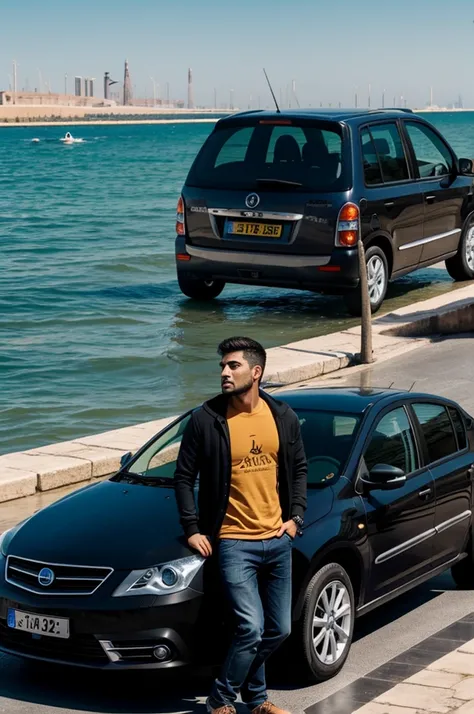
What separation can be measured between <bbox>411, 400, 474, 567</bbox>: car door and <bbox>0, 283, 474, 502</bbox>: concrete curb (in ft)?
10.1

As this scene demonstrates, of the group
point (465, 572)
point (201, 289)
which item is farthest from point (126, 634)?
point (201, 289)

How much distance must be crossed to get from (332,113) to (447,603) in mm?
9298

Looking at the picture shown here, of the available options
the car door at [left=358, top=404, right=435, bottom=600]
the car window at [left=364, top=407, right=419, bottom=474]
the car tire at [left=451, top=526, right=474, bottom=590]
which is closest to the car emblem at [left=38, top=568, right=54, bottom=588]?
the car door at [left=358, top=404, right=435, bottom=600]

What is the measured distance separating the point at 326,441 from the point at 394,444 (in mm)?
406

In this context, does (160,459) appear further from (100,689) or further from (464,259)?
(464,259)

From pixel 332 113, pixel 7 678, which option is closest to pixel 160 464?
pixel 7 678

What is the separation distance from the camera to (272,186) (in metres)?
15.3

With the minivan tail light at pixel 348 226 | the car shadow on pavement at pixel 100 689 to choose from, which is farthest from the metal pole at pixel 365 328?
the car shadow on pavement at pixel 100 689

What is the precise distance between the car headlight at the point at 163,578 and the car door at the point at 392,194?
9832mm

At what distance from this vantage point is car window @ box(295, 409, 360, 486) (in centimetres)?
674

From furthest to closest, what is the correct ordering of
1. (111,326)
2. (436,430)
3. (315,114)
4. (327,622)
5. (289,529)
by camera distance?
1. (111,326)
2. (315,114)
3. (436,430)
4. (327,622)
5. (289,529)

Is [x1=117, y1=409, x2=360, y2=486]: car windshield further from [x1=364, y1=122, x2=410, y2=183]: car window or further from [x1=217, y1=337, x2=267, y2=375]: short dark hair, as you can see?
[x1=364, y1=122, x2=410, y2=183]: car window

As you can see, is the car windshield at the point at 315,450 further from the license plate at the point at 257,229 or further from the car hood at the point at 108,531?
the license plate at the point at 257,229

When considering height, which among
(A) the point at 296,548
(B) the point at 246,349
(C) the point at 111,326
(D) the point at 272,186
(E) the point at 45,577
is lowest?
(C) the point at 111,326
